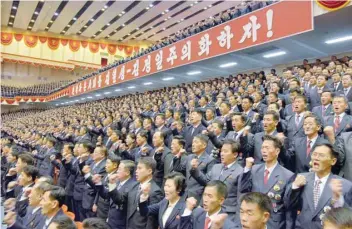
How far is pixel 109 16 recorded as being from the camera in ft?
58.0

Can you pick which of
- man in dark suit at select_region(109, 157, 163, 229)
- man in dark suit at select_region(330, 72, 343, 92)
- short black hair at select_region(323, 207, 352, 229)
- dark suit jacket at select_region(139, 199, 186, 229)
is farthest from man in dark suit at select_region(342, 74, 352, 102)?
short black hair at select_region(323, 207, 352, 229)

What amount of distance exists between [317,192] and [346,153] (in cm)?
61

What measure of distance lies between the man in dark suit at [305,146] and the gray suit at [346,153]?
6.5 inches

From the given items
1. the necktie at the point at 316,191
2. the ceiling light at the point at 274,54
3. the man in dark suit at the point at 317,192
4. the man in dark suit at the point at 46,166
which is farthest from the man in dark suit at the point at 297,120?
the ceiling light at the point at 274,54

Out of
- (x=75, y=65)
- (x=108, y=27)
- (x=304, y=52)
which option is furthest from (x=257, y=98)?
(x=75, y=65)

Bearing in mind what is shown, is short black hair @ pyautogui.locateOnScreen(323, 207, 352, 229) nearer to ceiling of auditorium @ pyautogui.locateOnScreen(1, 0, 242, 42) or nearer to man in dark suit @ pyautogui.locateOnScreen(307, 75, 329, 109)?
man in dark suit @ pyautogui.locateOnScreen(307, 75, 329, 109)

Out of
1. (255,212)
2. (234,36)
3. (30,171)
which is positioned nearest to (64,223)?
(255,212)

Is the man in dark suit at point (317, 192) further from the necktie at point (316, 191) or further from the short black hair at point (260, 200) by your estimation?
the short black hair at point (260, 200)

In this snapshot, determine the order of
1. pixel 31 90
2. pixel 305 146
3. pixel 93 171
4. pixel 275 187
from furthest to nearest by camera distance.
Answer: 1. pixel 31 90
2. pixel 93 171
3. pixel 305 146
4. pixel 275 187

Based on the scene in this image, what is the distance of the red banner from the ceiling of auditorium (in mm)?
5662

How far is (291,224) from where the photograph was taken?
80.4 inches

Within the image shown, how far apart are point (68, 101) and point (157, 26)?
6.79 m

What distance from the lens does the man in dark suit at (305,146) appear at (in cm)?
260

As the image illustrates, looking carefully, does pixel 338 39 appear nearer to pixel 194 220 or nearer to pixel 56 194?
pixel 194 220
